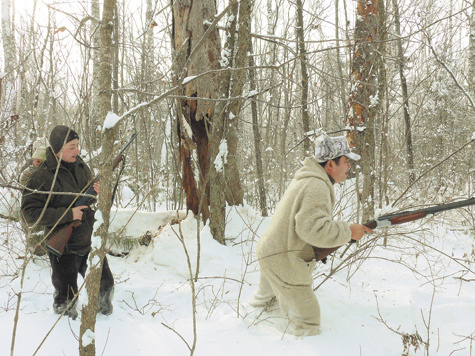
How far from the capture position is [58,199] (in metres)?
2.89

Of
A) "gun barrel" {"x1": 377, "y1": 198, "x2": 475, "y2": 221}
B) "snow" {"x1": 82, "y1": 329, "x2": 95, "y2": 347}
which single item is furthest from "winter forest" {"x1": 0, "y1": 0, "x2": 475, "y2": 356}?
"gun barrel" {"x1": 377, "y1": 198, "x2": 475, "y2": 221}

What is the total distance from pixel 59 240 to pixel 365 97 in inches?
157

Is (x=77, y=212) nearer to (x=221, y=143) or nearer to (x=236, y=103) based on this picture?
(x=221, y=143)

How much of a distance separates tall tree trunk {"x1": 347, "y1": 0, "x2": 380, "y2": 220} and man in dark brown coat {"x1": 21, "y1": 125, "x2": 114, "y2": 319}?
2993 millimetres

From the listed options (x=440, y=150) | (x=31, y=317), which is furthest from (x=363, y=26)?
(x=440, y=150)

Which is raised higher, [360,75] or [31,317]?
[360,75]

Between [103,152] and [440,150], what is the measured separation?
13.5 m

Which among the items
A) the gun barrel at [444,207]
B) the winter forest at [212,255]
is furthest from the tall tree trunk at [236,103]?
the gun barrel at [444,207]

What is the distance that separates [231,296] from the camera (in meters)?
3.50

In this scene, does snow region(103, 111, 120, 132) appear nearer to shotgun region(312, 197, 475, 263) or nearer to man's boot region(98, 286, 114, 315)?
shotgun region(312, 197, 475, 263)

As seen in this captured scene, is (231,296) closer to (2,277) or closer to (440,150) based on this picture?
(2,277)

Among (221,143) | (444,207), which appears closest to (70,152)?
(221,143)

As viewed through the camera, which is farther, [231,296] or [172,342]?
[231,296]

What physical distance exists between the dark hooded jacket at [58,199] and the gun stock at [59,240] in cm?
5
